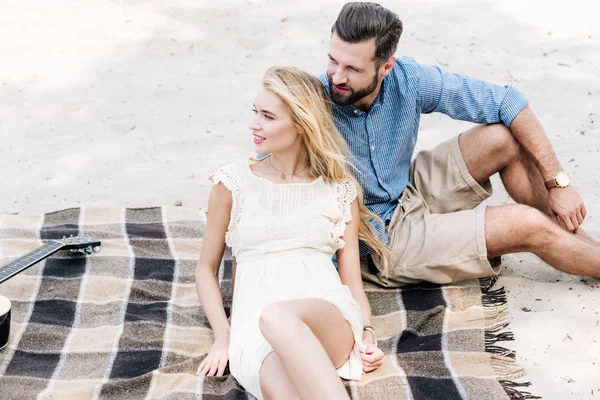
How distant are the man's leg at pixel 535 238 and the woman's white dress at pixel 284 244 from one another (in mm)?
668

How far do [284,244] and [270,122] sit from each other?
48 centimetres

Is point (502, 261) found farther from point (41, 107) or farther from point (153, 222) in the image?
point (41, 107)

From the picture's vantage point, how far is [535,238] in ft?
12.2

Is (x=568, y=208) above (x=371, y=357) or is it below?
above

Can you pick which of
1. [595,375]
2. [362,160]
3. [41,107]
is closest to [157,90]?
[41,107]

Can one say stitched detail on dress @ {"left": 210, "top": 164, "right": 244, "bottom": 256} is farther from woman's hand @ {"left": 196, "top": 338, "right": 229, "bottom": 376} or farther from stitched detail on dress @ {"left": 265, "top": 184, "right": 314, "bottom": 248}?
woman's hand @ {"left": 196, "top": 338, "right": 229, "bottom": 376}

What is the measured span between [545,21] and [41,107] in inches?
145

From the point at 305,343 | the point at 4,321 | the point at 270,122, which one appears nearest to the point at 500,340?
the point at 305,343

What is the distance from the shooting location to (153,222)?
4.46m

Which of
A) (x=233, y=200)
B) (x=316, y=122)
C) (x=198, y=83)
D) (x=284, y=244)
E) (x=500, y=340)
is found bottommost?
(x=198, y=83)

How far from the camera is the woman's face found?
11.0 ft

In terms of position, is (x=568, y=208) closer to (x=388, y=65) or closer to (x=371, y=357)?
(x=388, y=65)

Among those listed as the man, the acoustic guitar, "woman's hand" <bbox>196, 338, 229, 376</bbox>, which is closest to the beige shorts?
the man

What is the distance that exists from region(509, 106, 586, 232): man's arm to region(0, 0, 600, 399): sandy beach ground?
1.07ft
